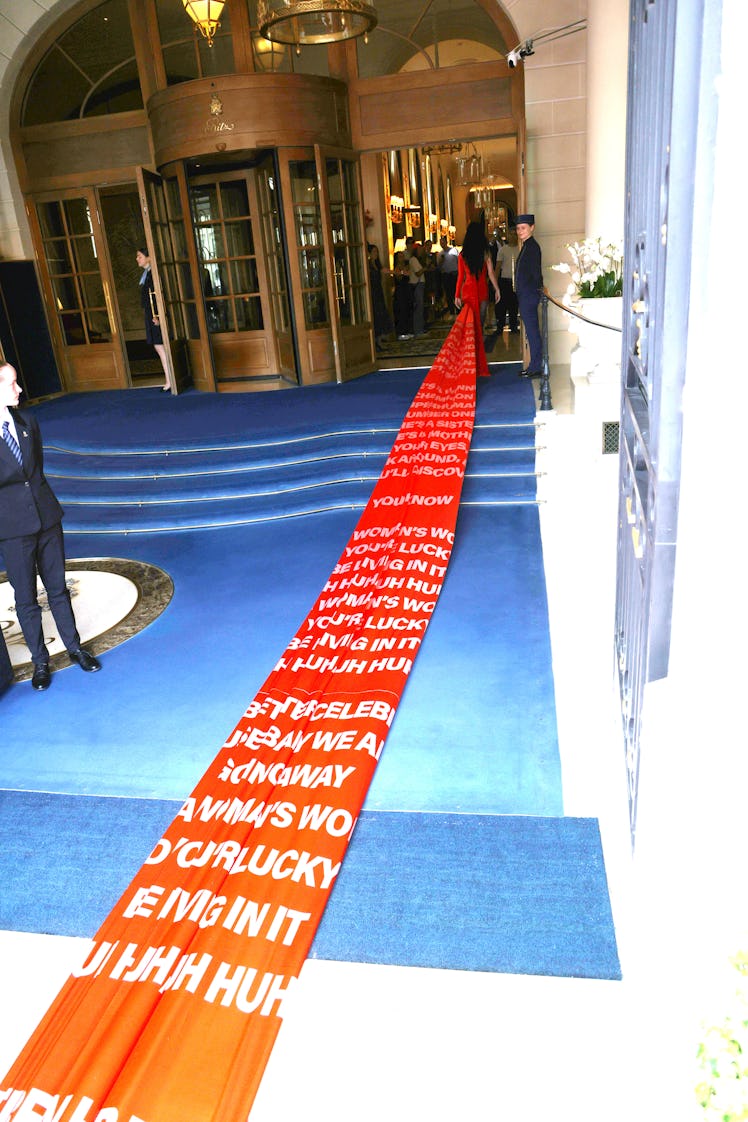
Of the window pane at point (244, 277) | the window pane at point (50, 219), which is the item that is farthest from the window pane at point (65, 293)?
the window pane at point (244, 277)

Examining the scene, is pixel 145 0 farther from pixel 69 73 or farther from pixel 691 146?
pixel 691 146

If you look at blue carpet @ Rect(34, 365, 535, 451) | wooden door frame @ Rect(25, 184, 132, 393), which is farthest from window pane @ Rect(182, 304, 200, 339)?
wooden door frame @ Rect(25, 184, 132, 393)

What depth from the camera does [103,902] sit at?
260 cm

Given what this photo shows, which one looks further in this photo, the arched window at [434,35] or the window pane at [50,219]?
the window pane at [50,219]

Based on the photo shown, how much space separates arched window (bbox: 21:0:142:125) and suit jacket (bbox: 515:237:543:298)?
515 cm

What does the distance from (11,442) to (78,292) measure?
738 cm

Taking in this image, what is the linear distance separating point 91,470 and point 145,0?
5.31 meters

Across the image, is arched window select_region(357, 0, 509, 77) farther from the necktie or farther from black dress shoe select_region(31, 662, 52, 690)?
black dress shoe select_region(31, 662, 52, 690)

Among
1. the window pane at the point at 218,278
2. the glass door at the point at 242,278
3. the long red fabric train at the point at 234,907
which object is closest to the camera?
the long red fabric train at the point at 234,907

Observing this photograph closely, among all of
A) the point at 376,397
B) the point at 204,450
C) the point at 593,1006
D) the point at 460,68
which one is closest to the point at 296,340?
the point at 376,397

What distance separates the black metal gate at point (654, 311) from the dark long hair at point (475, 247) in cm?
727

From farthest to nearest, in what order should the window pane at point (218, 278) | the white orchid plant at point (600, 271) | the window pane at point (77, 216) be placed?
1. the window pane at point (77, 216)
2. the window pane at point (218, 278)
3. the white orchid plant at point (600, 271)

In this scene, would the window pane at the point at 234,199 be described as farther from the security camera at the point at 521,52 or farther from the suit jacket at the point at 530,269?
the suit jacket at the point at 530,269

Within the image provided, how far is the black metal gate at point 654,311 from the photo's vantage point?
1710 millimetres
